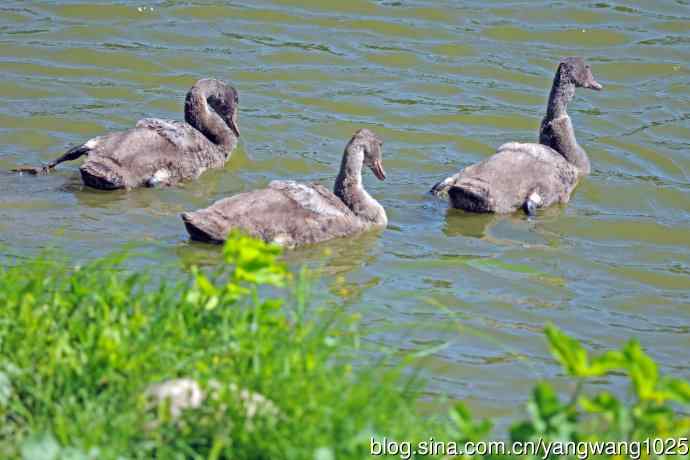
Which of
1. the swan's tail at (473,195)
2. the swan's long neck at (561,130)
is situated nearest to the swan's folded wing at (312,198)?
the swan's tail at (473,195)

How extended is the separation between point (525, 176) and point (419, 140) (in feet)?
6.11

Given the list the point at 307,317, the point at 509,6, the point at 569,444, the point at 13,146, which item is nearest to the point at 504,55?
the point at 509,6

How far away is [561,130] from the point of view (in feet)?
36.0

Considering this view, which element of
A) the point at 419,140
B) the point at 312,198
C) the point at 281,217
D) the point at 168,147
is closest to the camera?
the point at 281,217

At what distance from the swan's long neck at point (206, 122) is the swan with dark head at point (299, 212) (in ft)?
6.01

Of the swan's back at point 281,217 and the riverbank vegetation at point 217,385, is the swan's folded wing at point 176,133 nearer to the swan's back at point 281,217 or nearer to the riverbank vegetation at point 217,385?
the swan's back at point 281,217

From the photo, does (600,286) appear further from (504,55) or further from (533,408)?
(504,55)

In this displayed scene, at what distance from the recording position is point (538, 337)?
741cm

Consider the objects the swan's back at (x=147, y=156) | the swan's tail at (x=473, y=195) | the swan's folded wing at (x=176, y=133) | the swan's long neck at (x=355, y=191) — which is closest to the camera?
the swan's long neck at (x=355, y=191)

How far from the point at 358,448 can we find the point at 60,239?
4.77 m

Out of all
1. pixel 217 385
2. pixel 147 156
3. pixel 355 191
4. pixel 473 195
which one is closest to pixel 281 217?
pixel 355 191

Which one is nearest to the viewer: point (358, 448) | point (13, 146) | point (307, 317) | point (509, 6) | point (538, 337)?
point (358, 448)

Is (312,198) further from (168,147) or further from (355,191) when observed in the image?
(168,147)

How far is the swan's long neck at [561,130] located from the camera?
10891 mm
